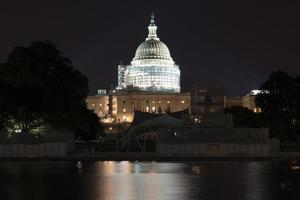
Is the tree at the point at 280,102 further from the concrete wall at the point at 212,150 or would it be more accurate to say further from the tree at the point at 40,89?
the concrete wall at the point at 212,150

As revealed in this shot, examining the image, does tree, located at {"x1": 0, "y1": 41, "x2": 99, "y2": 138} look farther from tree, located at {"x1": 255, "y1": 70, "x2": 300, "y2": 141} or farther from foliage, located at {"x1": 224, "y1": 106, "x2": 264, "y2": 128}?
foliage, located at {"x1": 224, "y1": 106, "x2": 264, "y2": 128}

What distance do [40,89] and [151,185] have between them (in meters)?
48.2

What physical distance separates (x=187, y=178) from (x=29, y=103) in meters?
41.3

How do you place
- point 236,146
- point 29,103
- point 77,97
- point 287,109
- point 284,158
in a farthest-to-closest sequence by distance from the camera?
point 287,109 → point 77,97 → point 29,103 → point 236,146 → point 284,158

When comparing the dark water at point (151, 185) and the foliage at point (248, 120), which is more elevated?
the foliage at point (248, 120)

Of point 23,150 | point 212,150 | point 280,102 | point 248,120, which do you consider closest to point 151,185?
point 212,150

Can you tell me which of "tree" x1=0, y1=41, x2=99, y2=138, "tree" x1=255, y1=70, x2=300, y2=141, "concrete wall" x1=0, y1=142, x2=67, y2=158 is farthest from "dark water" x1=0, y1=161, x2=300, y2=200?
"tree" x1=255, y1=70, x2=300, y2=141

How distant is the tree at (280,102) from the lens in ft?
342

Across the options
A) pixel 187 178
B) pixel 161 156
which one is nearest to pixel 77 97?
pixel 161 156

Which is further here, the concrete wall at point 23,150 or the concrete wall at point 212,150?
the concrete wall at point 23,150

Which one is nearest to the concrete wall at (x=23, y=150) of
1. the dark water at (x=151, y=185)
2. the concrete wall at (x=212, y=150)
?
the concrete wall at (x=212, y=150)

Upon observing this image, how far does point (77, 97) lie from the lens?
289 feet

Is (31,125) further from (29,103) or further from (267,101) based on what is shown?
(267,101)

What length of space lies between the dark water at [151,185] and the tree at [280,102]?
60239mm
